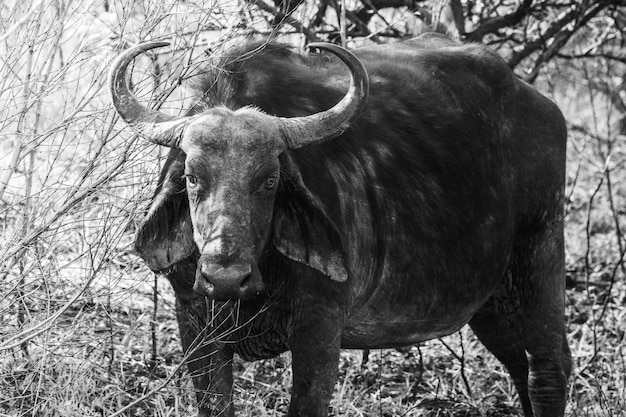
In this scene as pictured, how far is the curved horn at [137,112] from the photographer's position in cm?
427

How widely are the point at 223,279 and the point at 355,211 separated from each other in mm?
1016

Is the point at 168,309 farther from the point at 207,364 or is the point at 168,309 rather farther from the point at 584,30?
the point at 584,30

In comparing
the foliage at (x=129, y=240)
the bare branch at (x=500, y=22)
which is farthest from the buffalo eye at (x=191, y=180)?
the bare branch at (x=500, y=22)

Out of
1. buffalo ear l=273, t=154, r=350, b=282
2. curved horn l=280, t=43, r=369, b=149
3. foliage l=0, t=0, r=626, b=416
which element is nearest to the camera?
curved horn l=280, t=43, r=369, b=149

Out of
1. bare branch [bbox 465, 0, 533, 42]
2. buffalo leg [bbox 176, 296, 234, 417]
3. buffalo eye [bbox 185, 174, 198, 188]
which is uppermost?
bare branch [bbox 465, 0, 533, 42]

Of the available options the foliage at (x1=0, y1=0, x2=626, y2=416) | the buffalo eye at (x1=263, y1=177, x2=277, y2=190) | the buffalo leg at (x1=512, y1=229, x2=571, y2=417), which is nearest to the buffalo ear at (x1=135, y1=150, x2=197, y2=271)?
the foliage at (x1=0, y1=0, x2=626, y2=416)

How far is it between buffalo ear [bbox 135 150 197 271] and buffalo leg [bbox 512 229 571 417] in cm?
203

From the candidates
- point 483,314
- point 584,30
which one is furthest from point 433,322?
point 584,30

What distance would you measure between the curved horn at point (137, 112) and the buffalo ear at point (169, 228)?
0.11 m

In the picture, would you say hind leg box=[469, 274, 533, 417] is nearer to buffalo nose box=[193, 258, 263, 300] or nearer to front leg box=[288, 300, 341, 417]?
front leg box=[288, 300, 341, 417]

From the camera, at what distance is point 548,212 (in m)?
5.72

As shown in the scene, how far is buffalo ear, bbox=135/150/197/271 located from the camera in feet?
14.3

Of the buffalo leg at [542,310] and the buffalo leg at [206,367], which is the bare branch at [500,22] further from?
the buffalo leg at [206,367]

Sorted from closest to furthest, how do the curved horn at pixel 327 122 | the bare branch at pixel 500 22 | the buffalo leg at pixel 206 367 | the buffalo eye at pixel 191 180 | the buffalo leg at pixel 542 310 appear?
the buffalo eye at pixel 191 180 → the curved horn at pixel 327 122 → the buffalo leg at pixel 206 367 → the buffalo leg at pixel 542 310 → the bare branch at pixel 500 22
